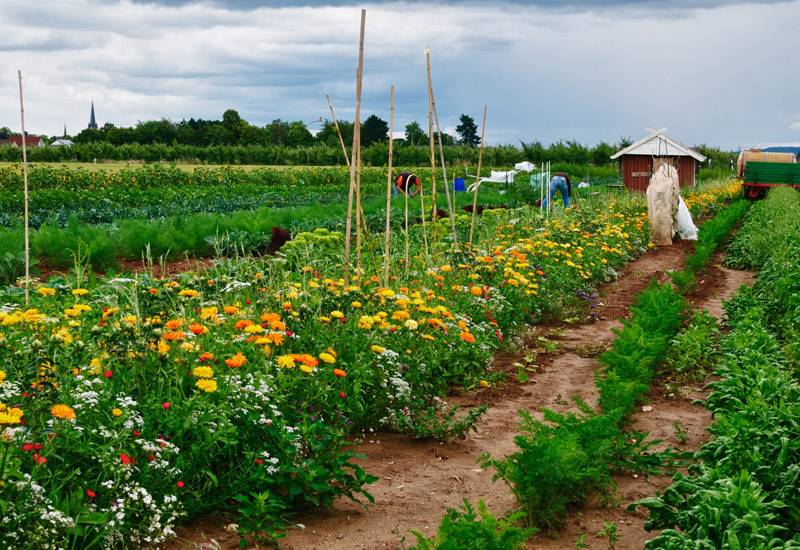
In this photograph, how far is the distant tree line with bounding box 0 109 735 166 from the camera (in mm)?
48000

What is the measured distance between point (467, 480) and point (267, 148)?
4874 centimetres

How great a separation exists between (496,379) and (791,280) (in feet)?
14.2

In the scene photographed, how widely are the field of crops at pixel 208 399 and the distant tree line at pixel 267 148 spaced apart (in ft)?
110

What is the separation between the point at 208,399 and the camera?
4188mm

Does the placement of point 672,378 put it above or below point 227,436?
below

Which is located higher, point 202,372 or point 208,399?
point 202,372

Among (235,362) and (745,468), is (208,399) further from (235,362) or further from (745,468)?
(745,468)

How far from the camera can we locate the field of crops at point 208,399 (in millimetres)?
3543

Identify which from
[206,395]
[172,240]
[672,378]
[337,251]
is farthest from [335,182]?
[206,395]

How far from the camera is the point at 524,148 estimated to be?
5600 centimetres

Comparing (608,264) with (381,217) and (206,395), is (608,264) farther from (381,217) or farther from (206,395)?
(206,395)

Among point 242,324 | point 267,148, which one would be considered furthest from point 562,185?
point 267,148

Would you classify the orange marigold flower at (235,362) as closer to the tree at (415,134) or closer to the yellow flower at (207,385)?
the yellow flower at (207,385)

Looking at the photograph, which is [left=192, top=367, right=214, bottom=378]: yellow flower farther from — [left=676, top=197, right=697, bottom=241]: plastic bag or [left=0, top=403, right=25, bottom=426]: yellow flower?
[left=676, top=197, right=697, bottom=241]: plastic bag
